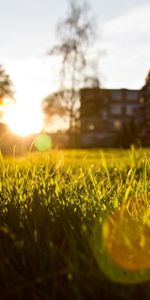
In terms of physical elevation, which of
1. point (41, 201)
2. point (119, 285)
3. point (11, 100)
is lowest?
point (119, 285)

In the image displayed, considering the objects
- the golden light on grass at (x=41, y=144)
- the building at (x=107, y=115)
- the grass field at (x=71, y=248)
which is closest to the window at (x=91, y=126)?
the building at (x=107, y=115)

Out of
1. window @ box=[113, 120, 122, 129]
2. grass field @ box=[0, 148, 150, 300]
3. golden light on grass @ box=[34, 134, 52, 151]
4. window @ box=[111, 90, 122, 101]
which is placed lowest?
grass field @ box=[0, 148, 150, 300]

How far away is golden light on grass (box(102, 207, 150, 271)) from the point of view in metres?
1.85

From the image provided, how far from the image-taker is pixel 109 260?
183cm

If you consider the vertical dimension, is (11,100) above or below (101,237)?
above

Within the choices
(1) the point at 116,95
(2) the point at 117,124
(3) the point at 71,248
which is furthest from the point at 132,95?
(3) the point at 71,248

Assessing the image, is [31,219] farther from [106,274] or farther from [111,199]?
[106,274]

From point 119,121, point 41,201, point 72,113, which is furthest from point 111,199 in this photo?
point 119,121

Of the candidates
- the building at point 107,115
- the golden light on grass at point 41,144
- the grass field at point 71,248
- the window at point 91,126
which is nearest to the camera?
the grass field at point 71,248

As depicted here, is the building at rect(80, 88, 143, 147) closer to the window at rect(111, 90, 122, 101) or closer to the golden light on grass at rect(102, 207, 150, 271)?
the window at rect(111, 90, 122, 101)

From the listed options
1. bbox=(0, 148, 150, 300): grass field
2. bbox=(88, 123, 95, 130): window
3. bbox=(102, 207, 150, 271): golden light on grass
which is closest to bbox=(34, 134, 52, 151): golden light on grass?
bbox=(0, 148, 150, 300): grass field

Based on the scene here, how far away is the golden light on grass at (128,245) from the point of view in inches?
72.7

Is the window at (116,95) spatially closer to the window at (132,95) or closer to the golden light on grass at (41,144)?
the window at (132,95)

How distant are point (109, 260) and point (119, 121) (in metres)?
58.5
